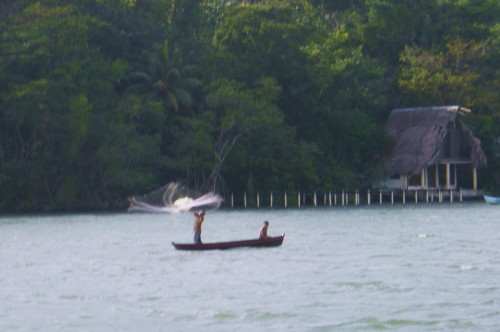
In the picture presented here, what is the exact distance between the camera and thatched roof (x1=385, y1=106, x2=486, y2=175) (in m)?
63.2

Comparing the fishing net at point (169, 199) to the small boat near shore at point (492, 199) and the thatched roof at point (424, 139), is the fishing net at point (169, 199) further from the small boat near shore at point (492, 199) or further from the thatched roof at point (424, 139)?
the small boat near shore at point (492, 199)

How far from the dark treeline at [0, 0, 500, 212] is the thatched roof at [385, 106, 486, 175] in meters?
→ 0.83

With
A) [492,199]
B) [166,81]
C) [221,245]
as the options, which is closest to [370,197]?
[492,199]

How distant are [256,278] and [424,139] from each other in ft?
117

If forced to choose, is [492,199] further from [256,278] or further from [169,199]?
[256,278]

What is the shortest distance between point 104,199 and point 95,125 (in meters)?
3.62

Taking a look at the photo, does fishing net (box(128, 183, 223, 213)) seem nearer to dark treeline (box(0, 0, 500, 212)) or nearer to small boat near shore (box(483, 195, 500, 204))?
dark treeline (box(0, 0, 500, 212))

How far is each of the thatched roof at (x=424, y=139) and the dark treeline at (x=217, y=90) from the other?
0.83 metres

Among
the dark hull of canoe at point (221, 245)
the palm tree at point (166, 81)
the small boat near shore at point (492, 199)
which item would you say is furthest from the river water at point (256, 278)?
the palm tree at point (166, 81)

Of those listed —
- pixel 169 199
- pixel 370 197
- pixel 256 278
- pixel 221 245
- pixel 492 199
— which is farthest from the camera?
pixel 370 197

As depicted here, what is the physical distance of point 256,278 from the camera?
2917 centimetres

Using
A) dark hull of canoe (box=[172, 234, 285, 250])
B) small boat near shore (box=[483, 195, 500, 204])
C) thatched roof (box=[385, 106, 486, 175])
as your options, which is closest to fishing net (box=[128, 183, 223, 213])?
thatched roof (box=[385, 106, 486, 175])

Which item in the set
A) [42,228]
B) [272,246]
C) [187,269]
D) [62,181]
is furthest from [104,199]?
[187,269]

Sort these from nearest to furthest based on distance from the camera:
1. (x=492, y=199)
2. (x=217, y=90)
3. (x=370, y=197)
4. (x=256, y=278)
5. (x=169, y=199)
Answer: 1. (x=256, y=278)
2. (x=169, y=199)
3. (x=217, y=90)
4. (x=492, y=199)
5. (x=370, y=197)
